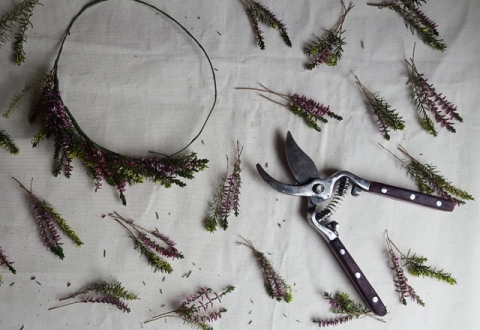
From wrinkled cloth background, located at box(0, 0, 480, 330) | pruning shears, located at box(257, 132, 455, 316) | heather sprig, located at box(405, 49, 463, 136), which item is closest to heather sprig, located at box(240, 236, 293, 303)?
wrinkled cloth background, located at box(0, 0, 480, 330)

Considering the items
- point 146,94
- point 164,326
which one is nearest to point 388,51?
point 146,94

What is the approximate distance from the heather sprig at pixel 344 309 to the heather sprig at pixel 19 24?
3.43 feet

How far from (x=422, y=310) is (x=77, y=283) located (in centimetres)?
97

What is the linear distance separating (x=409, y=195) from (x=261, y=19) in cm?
62

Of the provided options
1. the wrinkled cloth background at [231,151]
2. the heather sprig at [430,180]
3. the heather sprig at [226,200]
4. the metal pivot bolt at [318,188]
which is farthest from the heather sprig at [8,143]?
the heather sprig at [430,180]

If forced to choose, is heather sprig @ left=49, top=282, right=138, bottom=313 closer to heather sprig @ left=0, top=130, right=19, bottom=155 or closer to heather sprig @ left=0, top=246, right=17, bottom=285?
heather sprig @ left=0, top=246, right=17, bottom=285

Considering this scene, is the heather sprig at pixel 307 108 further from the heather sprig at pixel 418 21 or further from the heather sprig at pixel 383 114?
the heather sprig at pixel 418 21

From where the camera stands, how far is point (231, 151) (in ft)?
4.33

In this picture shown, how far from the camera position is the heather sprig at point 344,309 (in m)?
1.33

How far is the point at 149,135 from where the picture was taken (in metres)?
1.31

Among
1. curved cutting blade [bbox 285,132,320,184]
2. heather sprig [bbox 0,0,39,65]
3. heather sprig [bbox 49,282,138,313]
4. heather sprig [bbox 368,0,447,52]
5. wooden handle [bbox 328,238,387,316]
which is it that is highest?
heather sprig [bbox 368,0,447,52]

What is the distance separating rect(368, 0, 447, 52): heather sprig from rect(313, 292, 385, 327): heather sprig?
2.42 ft

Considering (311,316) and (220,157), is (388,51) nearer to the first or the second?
(220,157)

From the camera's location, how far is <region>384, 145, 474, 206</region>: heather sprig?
1316 millimetres
